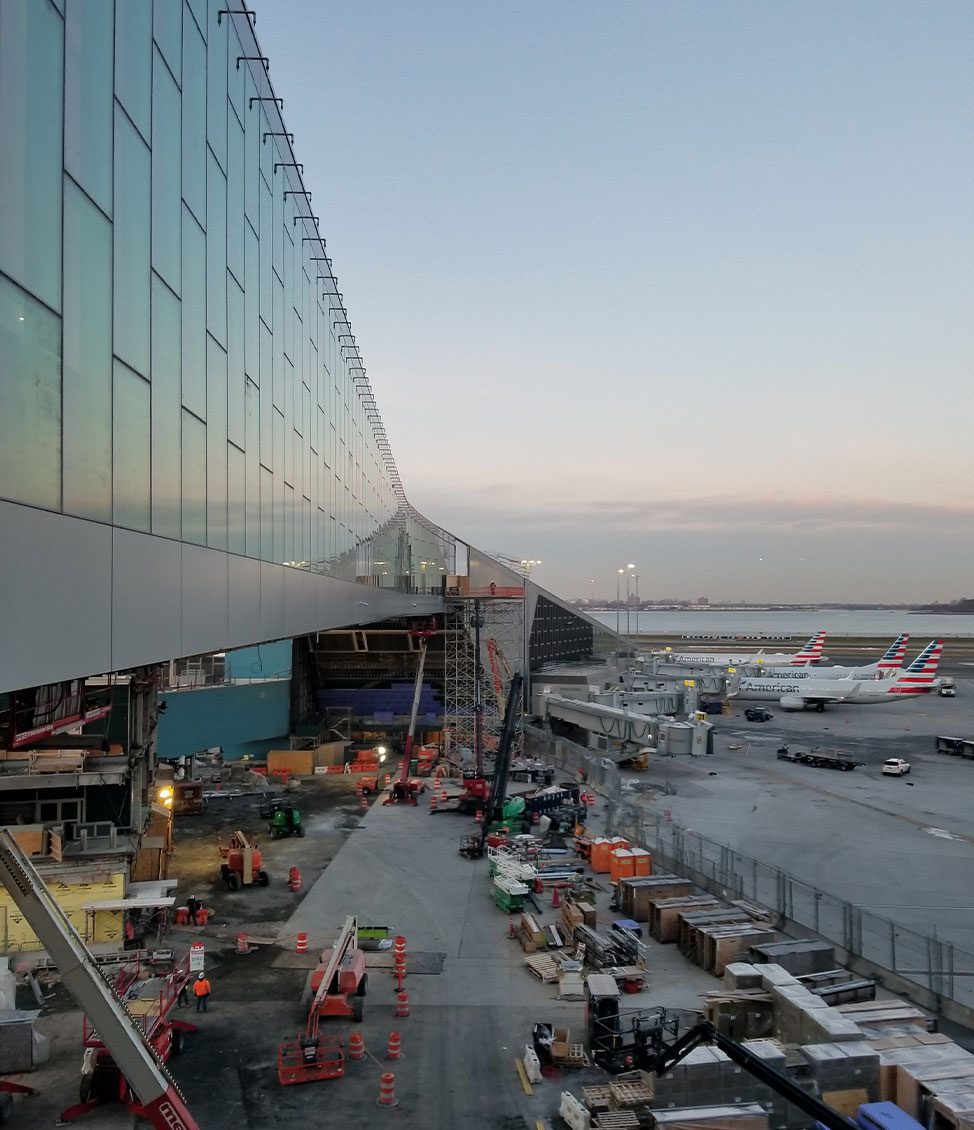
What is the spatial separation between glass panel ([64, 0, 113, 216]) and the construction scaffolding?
4146 centimetres

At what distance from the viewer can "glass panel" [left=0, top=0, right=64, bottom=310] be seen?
6.62 m

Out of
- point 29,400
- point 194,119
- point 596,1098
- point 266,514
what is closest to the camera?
point 29,400

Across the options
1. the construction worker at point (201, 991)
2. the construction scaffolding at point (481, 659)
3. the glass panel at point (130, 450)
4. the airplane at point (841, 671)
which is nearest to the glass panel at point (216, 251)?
the glass panel at point (130, 450)

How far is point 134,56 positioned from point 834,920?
78.6ft

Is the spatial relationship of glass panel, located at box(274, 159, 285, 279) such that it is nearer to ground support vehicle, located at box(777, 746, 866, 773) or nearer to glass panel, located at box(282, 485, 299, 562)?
glass panel, located at box(282, 485, 299, 562)

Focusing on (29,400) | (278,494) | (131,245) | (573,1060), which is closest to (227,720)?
(278,494)

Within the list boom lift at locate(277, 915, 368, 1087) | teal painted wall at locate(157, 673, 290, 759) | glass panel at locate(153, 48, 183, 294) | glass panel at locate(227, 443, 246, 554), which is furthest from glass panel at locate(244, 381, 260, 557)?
teal painted wall at locate(157, 673, 290, 759)

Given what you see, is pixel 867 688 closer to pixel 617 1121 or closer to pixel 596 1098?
pixel 596 1098

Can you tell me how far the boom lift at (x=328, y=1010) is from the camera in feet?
53.0

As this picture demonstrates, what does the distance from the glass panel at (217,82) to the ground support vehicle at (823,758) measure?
1759 inches

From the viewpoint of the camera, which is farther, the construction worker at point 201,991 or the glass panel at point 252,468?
the construction worker at point 201,991

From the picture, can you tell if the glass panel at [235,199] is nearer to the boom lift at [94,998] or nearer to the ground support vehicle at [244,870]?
the boom lift at [94,998]

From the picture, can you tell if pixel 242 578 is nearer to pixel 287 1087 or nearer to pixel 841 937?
pixel 287 1087

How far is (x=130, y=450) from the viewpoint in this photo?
9164 mm
